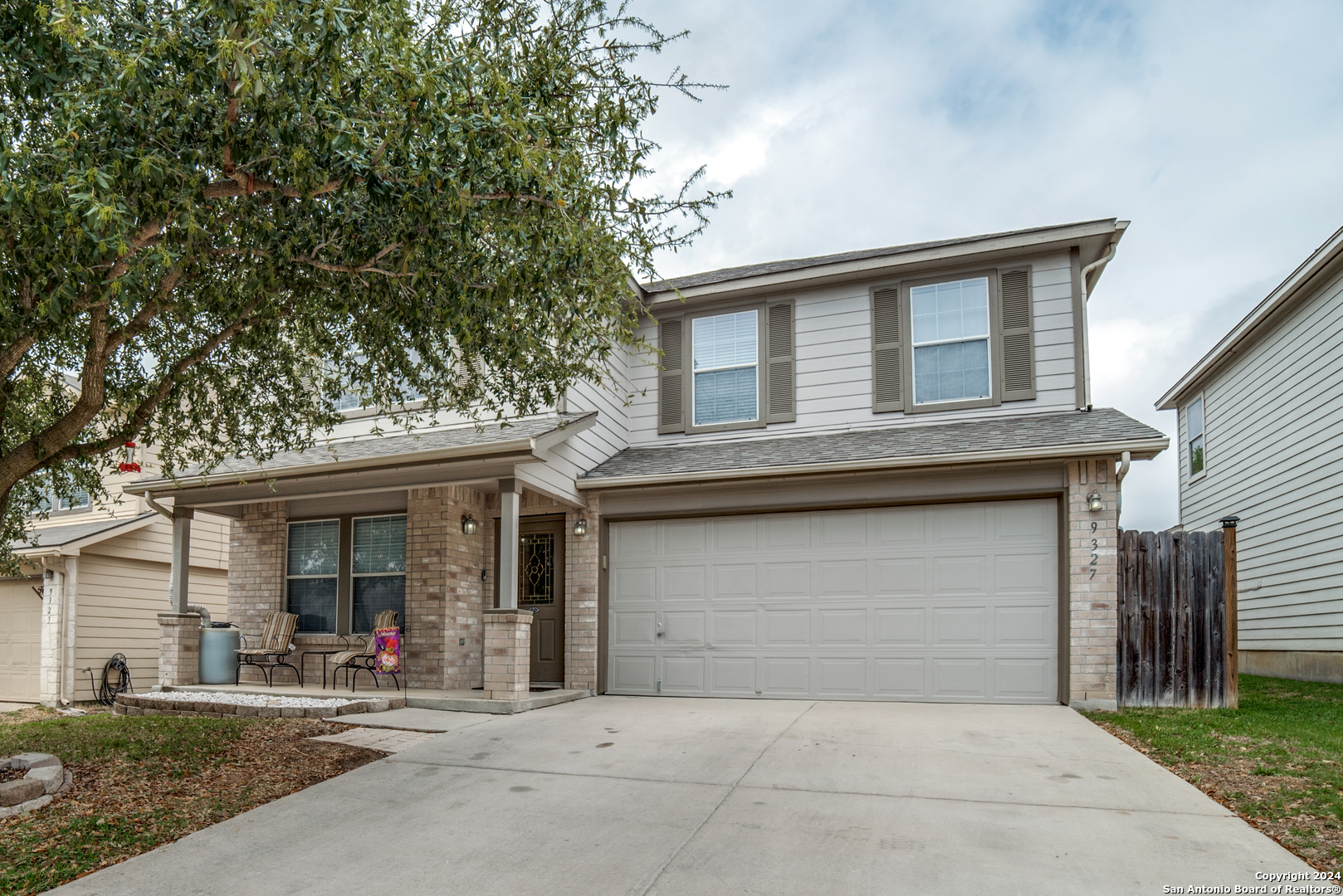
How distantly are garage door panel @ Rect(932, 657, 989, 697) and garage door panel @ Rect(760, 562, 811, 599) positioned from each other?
1.61 m

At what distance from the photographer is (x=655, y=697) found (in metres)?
Answer: 10.0

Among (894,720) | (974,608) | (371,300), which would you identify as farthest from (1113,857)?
(371,300)

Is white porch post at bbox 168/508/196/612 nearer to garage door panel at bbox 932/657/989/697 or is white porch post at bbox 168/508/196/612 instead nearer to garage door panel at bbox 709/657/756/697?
garage door panel at bbox 709/657/756/697

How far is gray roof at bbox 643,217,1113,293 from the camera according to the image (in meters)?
9.77

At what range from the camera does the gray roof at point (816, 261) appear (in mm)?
9766

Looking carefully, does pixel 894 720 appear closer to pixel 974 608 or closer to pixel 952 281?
pixel 974 608

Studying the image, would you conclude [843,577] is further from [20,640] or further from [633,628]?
[20,640]

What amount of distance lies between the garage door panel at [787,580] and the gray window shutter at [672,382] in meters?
2.41

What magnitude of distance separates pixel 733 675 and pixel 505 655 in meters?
2.73

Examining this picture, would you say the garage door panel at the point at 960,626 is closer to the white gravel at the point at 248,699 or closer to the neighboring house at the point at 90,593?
the white gravel at the point at 248,699

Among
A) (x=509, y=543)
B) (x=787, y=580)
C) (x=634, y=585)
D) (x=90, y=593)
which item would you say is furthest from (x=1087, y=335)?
(x=90, y=593)

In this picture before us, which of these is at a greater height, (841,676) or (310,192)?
(310,192)

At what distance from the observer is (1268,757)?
6.29m

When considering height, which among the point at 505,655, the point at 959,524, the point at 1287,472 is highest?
the point at 1287,472
